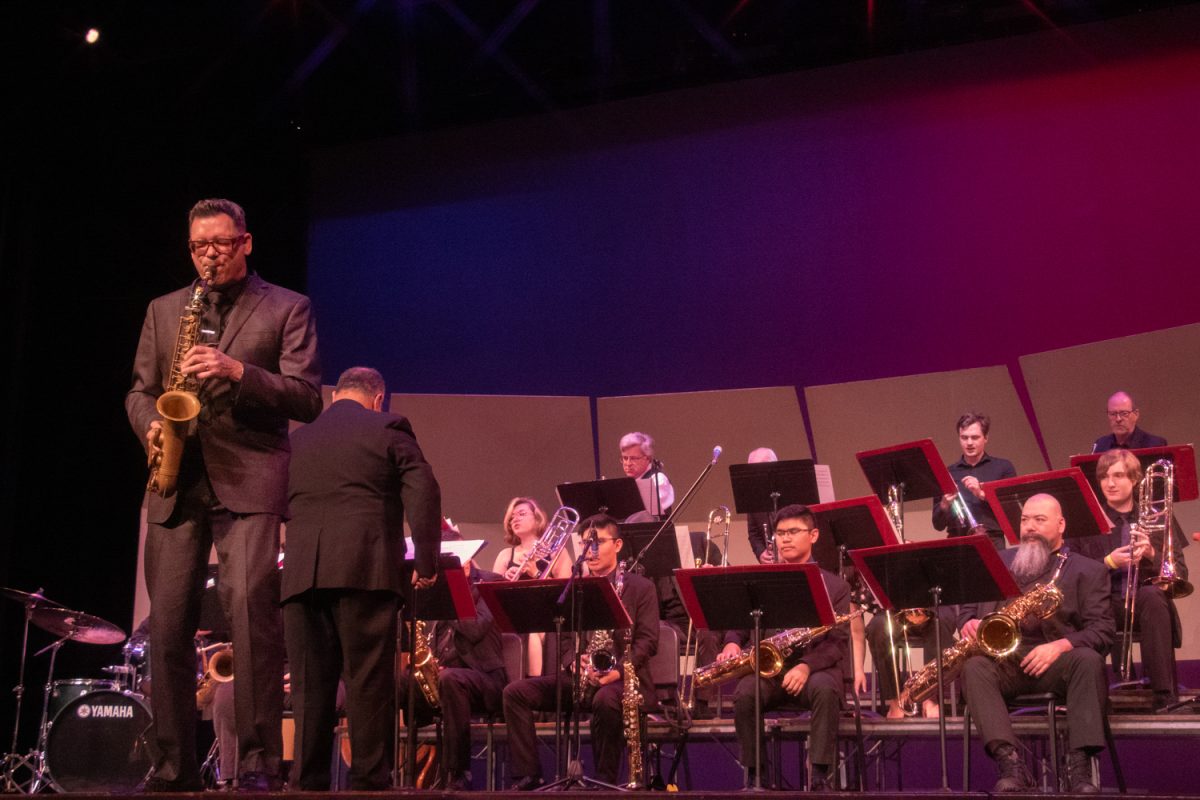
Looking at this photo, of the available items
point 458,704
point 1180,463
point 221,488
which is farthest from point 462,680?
point 1180,463

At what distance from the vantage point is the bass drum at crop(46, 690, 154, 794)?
24.7 feet

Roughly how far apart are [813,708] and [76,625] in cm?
452

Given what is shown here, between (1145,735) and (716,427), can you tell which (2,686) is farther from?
(1145,735)

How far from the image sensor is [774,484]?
7.04 meters

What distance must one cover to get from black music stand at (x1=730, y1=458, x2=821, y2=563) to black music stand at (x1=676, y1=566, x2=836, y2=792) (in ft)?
5.03

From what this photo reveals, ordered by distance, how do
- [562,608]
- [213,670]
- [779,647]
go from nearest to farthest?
[562,608]
[779,647]
[213,670]

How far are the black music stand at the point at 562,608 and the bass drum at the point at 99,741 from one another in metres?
2.93

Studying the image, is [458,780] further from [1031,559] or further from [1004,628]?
[1031,559]

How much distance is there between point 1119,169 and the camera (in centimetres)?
902

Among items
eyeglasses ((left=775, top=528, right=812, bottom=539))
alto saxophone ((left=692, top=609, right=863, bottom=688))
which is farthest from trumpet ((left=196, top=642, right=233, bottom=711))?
eyeglasses ((left=775, top=528, right=812, bottom=539))

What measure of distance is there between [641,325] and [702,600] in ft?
16.3

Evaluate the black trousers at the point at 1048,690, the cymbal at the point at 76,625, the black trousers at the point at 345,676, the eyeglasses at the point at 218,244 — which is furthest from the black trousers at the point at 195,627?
the cymbal at the point at 76,625

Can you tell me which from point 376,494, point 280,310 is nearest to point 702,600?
point 376,494

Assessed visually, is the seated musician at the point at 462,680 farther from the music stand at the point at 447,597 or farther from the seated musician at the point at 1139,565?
the seated musician at the point at 1139,565
